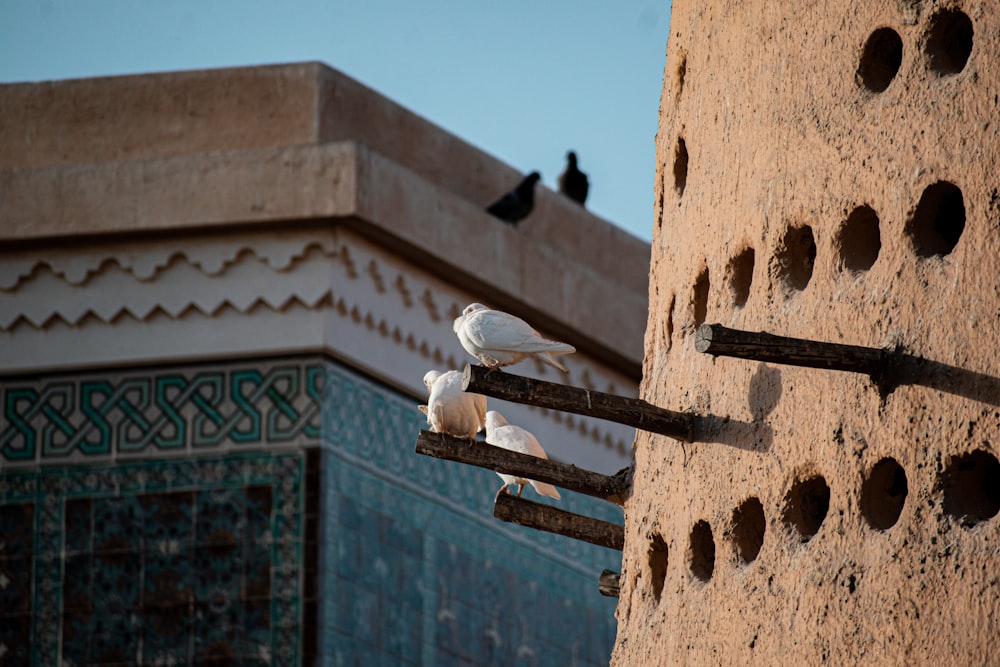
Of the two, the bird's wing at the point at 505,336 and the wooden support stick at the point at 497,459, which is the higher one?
the bird's wing at the point at 505,336

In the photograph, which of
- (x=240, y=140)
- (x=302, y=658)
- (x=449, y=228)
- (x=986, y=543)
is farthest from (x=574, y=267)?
(x=986, y=543)

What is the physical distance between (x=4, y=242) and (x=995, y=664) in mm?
5947

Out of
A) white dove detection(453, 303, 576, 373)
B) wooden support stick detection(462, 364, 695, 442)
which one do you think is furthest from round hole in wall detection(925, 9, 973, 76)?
white dove detection(453, 303, 576, 373)

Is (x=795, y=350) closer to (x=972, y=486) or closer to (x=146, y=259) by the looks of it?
(x=972, y=486)

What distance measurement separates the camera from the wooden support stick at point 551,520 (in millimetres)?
6930

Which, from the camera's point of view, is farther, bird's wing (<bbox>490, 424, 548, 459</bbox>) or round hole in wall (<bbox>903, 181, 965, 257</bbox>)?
bird's wing (<bbox>490, 424, 548, 459</bbox>)

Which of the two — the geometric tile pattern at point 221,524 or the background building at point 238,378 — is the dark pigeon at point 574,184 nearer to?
the background building at point 238,378

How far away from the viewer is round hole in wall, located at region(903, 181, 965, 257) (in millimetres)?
5746

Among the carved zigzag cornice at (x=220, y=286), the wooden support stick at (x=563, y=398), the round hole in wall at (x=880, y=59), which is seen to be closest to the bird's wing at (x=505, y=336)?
A: the wooden support stick at (x=563, y=398)

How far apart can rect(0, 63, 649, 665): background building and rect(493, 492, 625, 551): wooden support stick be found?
245 cm

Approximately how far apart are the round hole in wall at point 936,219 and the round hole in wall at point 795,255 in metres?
0.41

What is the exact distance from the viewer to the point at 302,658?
9.38m

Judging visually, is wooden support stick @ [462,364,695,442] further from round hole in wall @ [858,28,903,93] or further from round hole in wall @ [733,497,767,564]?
round hole in wall @ [858,28,903,93]

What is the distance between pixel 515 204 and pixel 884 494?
5.29m
